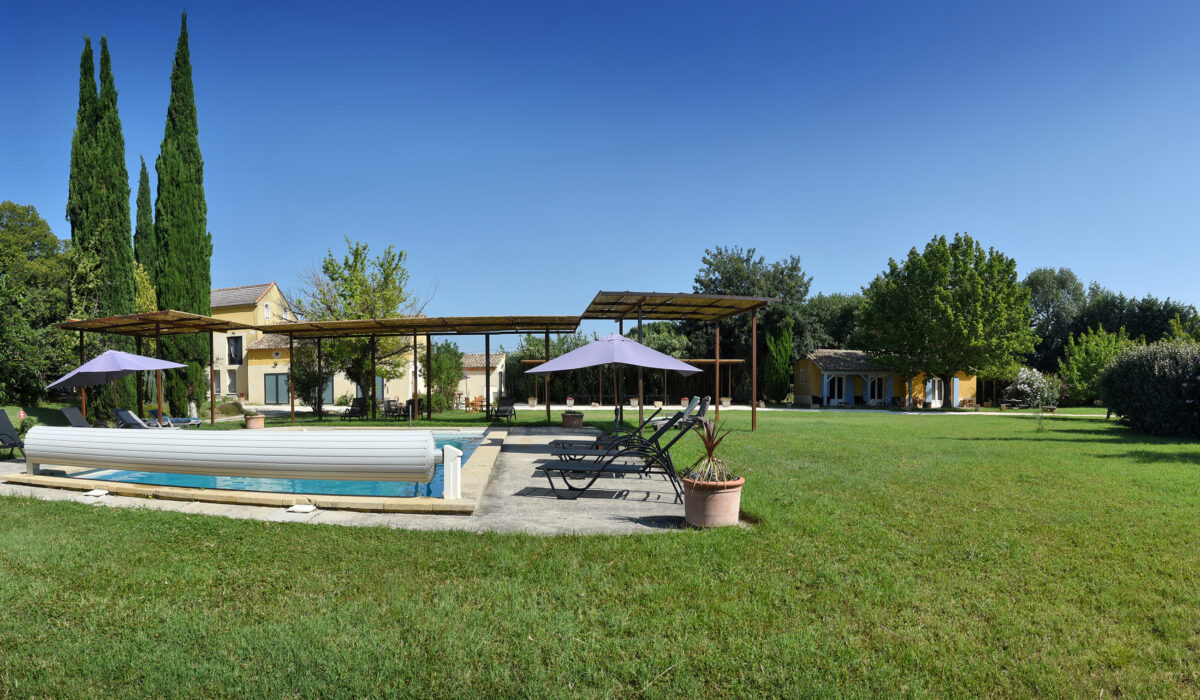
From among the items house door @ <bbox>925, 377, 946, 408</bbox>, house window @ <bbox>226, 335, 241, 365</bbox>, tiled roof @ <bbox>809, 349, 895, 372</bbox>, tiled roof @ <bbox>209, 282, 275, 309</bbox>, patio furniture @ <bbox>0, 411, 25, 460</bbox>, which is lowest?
house door @ <bbox>925, 377, 946, 408</bbox>

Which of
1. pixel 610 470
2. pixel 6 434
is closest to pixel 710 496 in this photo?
pixel 610 470

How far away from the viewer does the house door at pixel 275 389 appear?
35344 mm

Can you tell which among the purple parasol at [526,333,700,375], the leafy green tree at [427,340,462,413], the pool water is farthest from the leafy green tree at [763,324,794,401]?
the pool water

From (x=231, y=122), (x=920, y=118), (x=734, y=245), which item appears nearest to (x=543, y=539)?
(x=920, y=118)

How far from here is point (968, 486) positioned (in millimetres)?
7418

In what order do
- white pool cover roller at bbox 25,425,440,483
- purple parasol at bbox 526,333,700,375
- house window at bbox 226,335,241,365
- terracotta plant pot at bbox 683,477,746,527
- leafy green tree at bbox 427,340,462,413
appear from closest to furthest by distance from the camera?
terracotta plant pot at bbox 683,477,746,527
white pool cover roller at bbox 25,425,440,483
purple parasol at bbox 526,333,700,375
leafy green tree at bbox 427,340,462,413
house window at bbox 226,335,241,365

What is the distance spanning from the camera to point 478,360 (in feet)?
124

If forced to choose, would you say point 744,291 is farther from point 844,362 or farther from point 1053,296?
point 1053,296

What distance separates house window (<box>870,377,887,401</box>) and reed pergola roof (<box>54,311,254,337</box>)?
3337 cm

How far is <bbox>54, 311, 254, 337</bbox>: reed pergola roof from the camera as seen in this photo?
1427cm

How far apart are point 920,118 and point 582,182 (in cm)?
913

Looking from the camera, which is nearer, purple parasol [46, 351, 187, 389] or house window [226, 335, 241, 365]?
purple parasol [46, 351, 187, 389]

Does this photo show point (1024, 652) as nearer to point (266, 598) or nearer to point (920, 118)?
point (266, 598)

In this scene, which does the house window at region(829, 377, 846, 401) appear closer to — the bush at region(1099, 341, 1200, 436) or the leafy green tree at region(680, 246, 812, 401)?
the leafy green tree at region(680, 246, 812, 401)
